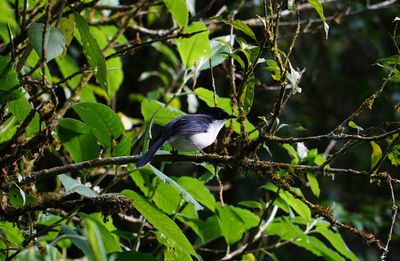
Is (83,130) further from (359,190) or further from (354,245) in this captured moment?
(359,190)

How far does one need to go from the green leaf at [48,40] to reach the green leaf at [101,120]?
1.22ft

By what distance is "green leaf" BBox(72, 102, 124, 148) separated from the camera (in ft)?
8.01

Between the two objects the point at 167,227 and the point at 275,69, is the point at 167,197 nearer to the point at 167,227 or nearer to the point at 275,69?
the point at 167,227

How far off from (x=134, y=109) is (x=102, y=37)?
275 cm

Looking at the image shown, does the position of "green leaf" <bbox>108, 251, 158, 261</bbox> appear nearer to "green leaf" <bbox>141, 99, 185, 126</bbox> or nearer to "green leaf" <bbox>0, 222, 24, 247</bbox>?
"green leaf" <bbox>0, 222, 24, 247</bbox>

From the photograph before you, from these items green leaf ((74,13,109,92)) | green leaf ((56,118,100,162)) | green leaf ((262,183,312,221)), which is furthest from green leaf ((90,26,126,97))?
green leaf ((74,13,109,92))

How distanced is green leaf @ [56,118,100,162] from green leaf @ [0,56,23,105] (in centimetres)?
48

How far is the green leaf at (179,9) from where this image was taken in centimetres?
250

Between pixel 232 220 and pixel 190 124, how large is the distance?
600 mm

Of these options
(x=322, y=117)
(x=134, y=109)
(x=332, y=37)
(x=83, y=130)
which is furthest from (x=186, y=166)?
(x=83, y=130)

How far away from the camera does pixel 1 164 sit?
2.05 m

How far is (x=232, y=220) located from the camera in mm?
3115

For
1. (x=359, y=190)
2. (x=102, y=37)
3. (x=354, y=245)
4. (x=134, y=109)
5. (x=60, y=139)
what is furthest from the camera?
(x=359, y=190)

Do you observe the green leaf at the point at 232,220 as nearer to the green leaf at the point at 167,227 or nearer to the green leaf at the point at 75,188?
the green leaf at the point at 167,227
